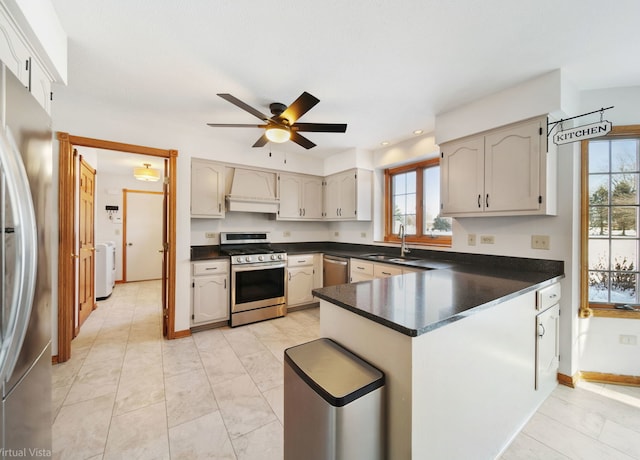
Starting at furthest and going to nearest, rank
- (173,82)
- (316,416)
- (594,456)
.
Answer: (173,82)
(594,456)
(316,416)

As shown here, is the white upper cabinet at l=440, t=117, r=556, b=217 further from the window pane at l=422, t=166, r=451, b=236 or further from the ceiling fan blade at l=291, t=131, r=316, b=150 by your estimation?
the ceiling fan blade at l=291, t=131, r=316, b=150

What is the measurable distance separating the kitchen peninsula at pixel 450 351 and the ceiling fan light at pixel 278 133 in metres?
1.56

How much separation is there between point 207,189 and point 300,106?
6.46 ft

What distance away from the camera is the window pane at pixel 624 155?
6.95 feet

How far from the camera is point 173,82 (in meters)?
2.16

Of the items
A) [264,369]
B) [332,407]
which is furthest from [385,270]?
[332,407]

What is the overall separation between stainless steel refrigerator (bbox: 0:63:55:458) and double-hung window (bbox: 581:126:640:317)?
10.9ft

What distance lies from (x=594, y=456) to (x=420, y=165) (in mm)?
2945

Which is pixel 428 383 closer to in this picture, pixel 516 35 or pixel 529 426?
pixel 529 426

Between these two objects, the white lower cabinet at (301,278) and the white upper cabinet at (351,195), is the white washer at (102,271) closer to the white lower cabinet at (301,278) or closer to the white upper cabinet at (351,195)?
the white lower cabinet at (301,278)

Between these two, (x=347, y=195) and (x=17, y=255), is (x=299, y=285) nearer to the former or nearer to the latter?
(x=347, y=195)

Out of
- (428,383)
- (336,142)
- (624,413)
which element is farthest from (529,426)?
(336,142)

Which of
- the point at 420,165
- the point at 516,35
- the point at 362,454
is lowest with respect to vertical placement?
the point at 362,454

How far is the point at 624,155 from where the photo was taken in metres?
2.14
